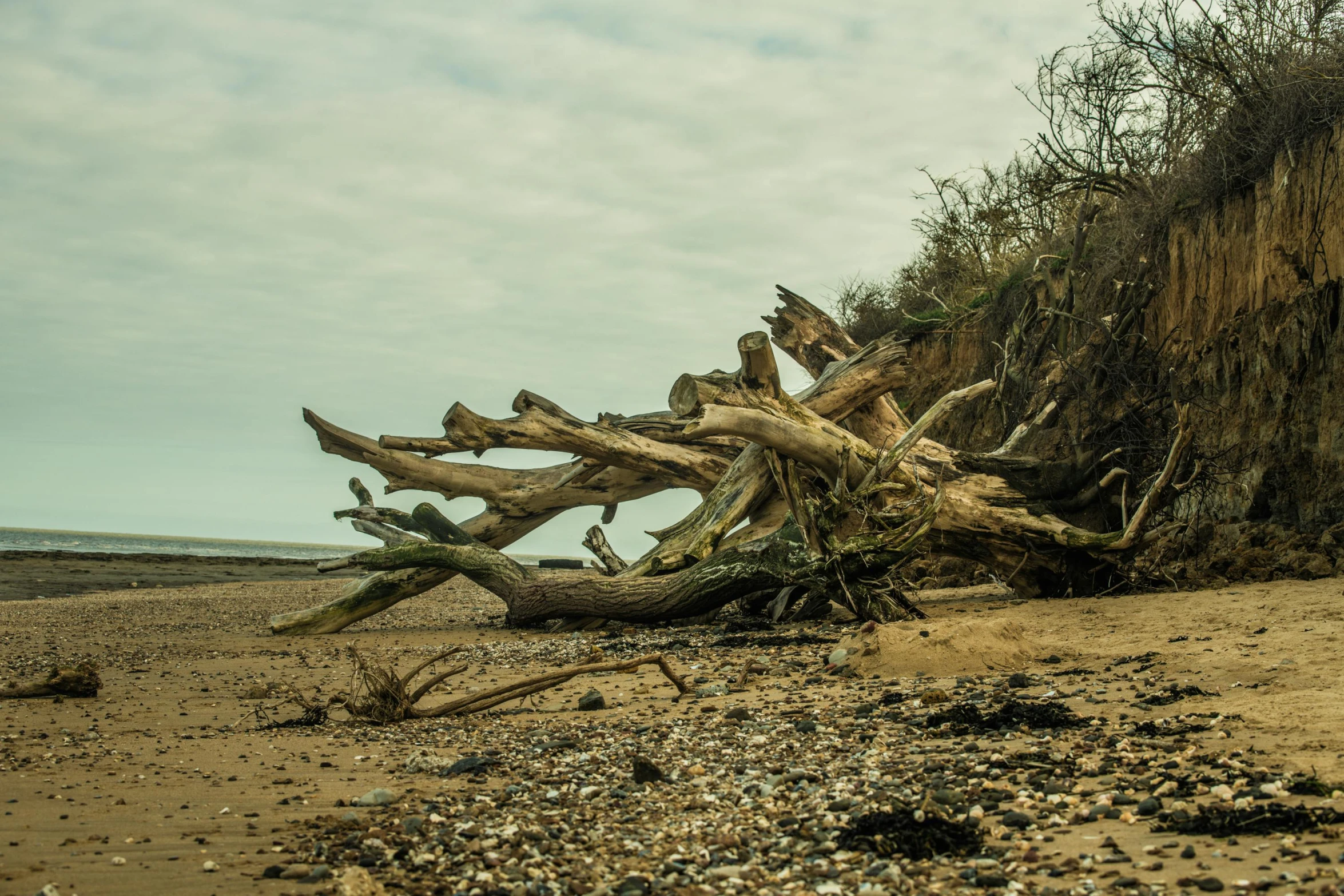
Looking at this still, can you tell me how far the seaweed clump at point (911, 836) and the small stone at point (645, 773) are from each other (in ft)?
3.18

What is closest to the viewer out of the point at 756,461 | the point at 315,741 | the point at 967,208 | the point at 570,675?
the point at 315,741

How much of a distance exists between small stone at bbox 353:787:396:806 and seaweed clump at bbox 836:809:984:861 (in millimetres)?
1735

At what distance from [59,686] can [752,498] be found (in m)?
6.19

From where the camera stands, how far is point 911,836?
126 inches

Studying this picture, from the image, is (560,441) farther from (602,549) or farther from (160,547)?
(160,547)

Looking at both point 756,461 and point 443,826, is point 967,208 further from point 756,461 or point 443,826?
point 443,826

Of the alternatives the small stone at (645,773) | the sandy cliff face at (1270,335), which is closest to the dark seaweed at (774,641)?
the small stone at (645,773)

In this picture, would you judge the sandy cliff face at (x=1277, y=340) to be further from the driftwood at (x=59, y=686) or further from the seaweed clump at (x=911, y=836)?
the driftwood at (x=59, y=686)

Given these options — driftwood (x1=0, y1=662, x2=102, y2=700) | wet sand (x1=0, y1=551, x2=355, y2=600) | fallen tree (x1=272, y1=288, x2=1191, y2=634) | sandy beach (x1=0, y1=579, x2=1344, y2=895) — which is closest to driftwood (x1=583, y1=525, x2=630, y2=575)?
fallen tree (x1=272, y1=288, x2=1191, y2=634)

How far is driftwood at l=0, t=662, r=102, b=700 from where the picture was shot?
21.9 ft

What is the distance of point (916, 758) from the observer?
421 cm

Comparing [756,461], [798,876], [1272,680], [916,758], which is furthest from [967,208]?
[798,876]

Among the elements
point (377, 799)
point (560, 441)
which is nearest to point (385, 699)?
point (377, 799)

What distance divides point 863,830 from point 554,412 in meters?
8.16
